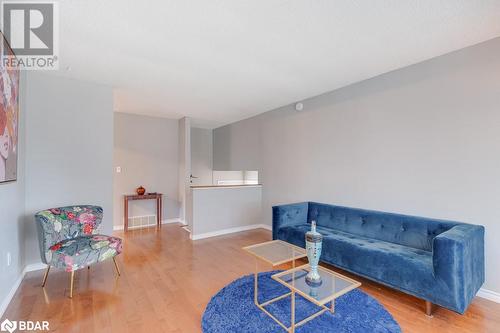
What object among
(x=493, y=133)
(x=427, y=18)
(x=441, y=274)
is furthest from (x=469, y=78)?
(x=441, y=274)

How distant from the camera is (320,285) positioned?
6.08ft

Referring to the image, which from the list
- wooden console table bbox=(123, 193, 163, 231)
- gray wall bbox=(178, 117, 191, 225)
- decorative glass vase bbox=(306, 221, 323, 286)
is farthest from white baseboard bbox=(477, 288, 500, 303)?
wooden console table bbox=(123, 193, 163, 231)

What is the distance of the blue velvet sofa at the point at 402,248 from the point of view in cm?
182

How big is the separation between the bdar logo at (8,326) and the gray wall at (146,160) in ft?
9.75

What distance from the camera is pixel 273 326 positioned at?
179 cm

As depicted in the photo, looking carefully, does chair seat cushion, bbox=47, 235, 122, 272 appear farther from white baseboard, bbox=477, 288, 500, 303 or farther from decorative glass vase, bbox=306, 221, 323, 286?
white baseboard, bbox=477, 288, 500, 303

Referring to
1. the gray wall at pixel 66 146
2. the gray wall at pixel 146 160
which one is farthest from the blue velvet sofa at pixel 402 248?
the gray wall at pixel 146 160

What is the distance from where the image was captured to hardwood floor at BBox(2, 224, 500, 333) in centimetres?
185

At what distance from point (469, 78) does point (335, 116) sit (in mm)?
1512

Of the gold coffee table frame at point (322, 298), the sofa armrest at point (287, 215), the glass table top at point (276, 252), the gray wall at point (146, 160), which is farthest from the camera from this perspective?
the gray wall at point (146, 160)

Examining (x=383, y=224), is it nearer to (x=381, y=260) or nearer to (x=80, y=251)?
(x=381, y=260)

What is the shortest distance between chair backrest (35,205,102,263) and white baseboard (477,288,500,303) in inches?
163

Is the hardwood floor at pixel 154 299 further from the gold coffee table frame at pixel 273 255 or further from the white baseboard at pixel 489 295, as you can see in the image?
the gold coffee table frame at pixel 273 255

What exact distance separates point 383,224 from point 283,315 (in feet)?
5.41
